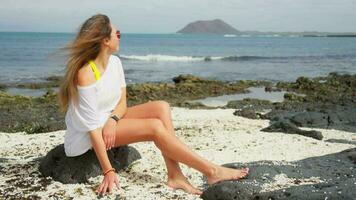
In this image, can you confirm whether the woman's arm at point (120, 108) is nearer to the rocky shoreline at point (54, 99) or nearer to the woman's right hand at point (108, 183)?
the woman's right hand at point (108, 183)

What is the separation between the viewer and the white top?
4796mm

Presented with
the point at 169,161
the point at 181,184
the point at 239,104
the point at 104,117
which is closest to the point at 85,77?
the point at 104,117

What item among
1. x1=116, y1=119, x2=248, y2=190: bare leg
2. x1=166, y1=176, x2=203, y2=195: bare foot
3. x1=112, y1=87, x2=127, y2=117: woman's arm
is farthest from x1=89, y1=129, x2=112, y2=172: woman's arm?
x1=166, y1=176, x2=203, y2=195: bare foot

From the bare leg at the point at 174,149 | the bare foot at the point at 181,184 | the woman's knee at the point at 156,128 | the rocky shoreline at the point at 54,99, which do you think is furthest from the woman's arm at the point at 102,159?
the rocky shoreline at the point at 54,99

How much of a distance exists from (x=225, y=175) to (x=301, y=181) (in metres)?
0.85

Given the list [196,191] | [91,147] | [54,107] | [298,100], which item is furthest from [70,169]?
[298,100]

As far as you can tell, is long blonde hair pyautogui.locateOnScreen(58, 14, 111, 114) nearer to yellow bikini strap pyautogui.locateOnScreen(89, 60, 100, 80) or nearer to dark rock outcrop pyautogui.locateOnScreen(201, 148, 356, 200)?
yellow bikini strap pyautogui.locateOnScreen(89, 60, 100, 80)

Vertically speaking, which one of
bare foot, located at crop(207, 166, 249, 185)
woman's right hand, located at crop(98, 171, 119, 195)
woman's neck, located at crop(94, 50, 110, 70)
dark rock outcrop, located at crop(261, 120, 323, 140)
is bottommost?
dark rock outcrop, located at crop(261, 120, 323, 140)

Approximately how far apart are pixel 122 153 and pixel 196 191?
1207 mm

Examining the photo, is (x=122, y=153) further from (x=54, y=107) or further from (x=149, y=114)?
(x=54, y=107)

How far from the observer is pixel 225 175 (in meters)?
4.87

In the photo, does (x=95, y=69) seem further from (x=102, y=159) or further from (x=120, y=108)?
(x=102, y=159)

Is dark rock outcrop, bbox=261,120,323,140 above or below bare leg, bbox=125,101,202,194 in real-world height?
below

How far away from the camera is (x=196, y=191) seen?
16.3 ft
